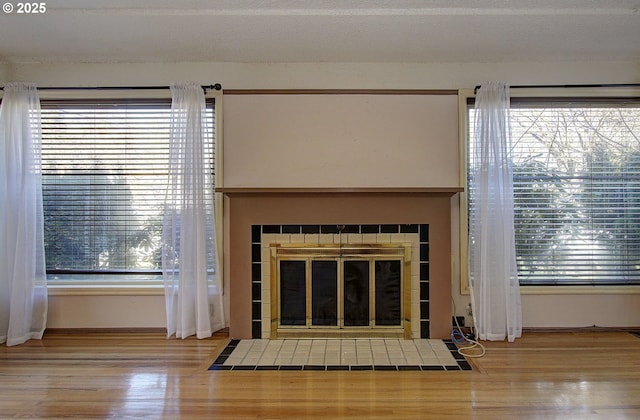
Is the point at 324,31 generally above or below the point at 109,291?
above

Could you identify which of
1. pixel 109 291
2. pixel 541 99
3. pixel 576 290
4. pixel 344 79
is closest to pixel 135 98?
pixel 109 291

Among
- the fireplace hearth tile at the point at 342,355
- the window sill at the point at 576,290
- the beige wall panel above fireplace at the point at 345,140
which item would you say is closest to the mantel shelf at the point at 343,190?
the beige wall panel above fireplace at the point at 345,140

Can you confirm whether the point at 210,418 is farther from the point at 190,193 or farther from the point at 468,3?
the point at 468,3

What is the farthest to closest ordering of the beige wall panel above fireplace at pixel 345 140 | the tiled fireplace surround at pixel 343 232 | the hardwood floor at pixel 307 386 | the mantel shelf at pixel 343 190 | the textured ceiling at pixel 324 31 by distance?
the beige wall panel above fireplace at pixel 345 140
the tiled fireplace surround at pixel 343 232
the mantel shelf at pixel 343 190
the textured ceiling at pixel 324 31
the hardwood floor at pixel 307 386

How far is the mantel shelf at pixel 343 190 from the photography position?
3100 mm

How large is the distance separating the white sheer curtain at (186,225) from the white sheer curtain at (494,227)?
2.30 metres

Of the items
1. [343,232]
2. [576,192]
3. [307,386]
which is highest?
[576,192]

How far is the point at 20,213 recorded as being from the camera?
3.18 metres

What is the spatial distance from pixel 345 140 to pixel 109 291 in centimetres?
249

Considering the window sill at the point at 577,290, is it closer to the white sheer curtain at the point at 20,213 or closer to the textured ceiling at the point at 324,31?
the textured ceiling at the point at 324,31

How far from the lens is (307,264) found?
3293 millimetres

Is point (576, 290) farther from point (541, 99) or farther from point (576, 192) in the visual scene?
point (541, 99)

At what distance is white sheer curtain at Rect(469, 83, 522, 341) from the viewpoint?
316 centimetres

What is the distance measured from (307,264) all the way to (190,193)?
3.80 ft
